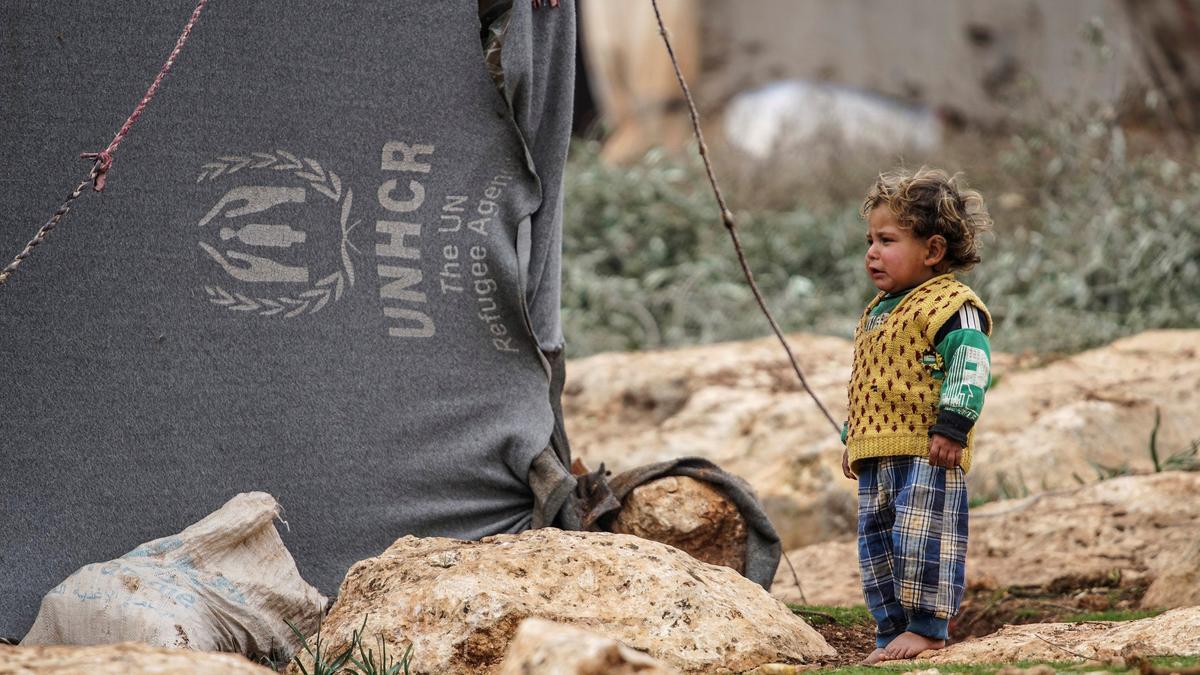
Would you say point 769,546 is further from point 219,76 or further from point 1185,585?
point 219,76

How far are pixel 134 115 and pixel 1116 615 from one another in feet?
9.15

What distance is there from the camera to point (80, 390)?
140 inches

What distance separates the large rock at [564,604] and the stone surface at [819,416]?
2.26m

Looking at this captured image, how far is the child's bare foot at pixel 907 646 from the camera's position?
128 inches

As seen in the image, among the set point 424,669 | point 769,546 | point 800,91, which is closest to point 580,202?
point 800,91

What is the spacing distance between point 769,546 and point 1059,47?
31.3ft

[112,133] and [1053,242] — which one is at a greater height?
[112,133]

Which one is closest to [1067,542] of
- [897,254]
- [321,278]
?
[897,254]

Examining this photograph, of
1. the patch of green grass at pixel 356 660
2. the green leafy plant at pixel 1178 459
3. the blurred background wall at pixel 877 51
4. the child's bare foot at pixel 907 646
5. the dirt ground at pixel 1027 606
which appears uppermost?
the blurred background wall at pixel 877 51

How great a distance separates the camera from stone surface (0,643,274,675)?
224cm

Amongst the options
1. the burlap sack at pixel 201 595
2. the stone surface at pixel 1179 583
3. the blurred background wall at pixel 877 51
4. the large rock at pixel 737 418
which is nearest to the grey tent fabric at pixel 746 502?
the burlap sack at pixel 201 595

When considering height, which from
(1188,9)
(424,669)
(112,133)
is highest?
(1188,9)

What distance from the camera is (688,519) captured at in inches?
153

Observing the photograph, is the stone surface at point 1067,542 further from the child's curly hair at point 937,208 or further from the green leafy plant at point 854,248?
the green leafy plant at point 854,248
